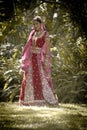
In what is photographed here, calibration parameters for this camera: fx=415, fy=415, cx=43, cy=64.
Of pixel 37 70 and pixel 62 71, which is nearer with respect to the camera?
pixel 37 70

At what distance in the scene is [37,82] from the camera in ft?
26.5

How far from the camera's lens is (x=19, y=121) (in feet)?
17.3

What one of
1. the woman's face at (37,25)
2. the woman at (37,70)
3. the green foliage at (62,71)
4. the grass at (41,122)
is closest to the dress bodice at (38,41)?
the woman at (37,70)

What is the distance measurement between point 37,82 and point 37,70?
0.77 ft

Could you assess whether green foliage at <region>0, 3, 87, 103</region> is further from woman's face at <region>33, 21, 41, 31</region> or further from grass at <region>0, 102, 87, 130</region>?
grass at <region>0, 102, 87, 130</region>

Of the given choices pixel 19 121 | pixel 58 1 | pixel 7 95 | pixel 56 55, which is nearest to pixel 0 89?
pixel 7 95

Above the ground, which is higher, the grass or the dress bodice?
the dress bodice

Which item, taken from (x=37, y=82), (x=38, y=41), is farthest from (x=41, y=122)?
(x=38, y=41)

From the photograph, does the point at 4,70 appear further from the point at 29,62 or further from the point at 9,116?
the point at 9,116

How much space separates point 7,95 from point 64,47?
195cm

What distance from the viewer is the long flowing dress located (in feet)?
26.1

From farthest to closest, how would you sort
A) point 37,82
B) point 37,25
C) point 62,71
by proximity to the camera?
point 62,71
point 37,82
point 37,25

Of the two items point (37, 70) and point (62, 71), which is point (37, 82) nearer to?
point (37, 70)

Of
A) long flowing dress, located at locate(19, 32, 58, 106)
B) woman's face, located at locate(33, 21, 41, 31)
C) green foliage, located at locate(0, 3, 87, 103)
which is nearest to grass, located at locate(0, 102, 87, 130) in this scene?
long flowing dress, located at locate(19, 32, 58, 106)
